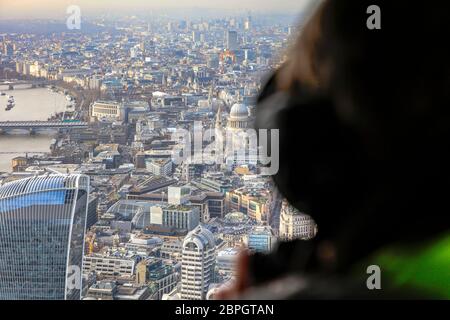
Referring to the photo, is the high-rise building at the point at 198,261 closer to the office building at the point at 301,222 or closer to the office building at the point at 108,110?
the office building at the point at 108,110

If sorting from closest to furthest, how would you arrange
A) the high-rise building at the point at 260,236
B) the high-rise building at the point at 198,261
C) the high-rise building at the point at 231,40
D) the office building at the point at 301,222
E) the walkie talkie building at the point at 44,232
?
the office building at the point at 301,222 → the high-rise building at the point at 260,236 → the high-rise building at the point at 198,261 → the walkie talkie building at the point at 44,232 → the high-rise building at the point at 231,40

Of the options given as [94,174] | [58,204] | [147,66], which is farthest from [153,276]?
[147,66]

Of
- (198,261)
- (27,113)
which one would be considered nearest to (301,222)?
(198,261)

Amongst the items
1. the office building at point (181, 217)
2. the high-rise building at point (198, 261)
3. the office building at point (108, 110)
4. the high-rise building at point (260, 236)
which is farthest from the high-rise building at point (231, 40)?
the high-rise building at point (260, 236)

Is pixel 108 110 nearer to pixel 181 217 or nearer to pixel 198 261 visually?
pixel 181 217

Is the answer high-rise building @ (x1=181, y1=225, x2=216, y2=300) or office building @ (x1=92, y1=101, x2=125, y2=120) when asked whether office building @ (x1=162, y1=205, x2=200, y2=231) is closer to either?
high-rise building @ (x1=181, y1=225, x2=216, y2=300)

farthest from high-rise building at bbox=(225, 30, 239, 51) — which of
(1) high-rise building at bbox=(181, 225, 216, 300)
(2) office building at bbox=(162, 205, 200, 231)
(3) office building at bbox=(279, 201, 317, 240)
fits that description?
(3) office building at bbox=(279, 201, 317, 240)
